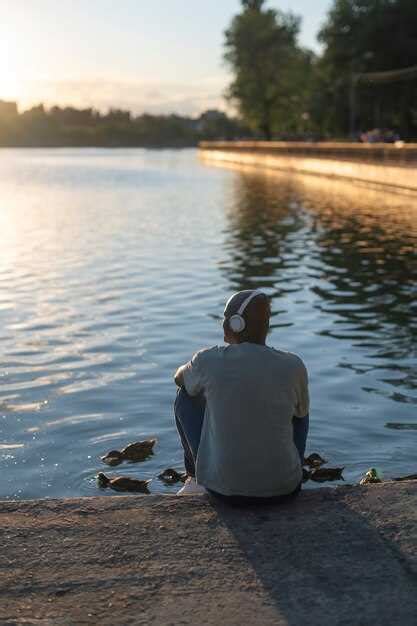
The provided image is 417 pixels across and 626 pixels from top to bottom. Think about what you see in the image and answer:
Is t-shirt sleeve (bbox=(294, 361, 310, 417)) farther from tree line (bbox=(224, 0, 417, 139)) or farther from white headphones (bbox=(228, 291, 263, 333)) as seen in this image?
tree line (bbox=(224, 0, 417, 139))

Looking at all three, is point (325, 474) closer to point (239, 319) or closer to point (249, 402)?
point (249, 402)

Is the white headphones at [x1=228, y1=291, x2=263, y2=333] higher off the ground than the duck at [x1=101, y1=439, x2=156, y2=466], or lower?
higher

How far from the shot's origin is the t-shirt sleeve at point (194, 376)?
463cm

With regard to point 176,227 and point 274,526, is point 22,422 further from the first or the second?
point 176,227

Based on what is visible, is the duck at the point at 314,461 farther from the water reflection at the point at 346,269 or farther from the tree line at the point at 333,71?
the tree line at the point at 333,71

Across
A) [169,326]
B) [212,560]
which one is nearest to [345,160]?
[169,326]

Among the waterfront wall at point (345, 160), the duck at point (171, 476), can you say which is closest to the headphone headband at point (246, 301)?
the duck at point (171, 476)

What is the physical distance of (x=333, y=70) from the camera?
8700 cm

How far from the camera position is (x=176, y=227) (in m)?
29.5

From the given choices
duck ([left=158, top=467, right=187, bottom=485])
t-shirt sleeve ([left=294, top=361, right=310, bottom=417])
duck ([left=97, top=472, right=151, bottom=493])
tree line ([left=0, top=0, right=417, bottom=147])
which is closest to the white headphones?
t-shirt sleeve ([left=294, top=361, right=310, bottom=417])

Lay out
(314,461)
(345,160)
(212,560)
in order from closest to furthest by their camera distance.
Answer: (212,560) < (314,461) < (345,160)

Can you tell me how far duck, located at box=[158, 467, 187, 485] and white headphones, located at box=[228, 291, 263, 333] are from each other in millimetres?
2745

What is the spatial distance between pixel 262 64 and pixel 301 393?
10500 centimetres

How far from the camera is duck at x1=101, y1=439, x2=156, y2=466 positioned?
7629mm
